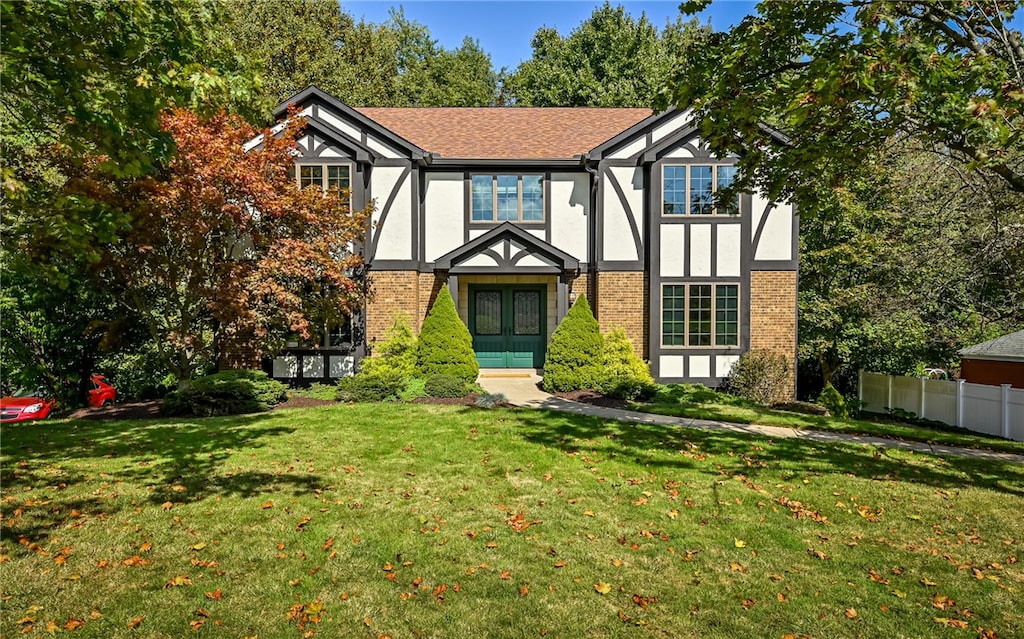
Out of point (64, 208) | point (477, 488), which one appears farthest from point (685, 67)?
point (64, 208)

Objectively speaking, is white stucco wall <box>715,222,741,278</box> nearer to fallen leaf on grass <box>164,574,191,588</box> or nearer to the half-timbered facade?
the half-timbered facade

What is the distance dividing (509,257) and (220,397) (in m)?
7.90

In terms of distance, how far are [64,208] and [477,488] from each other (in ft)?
20.4

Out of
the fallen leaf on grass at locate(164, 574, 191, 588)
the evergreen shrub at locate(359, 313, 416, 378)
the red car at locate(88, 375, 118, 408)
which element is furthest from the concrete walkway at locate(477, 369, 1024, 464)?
the red car at locate(88, 375, 118, 408)

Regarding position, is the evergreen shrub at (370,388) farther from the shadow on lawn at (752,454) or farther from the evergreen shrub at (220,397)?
the shadow on lawn at (752,454)

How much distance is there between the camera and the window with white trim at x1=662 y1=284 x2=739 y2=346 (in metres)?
15.9

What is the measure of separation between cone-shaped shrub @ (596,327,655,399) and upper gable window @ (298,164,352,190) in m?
8.29

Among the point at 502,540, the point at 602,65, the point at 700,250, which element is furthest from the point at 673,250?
the point at 602,65

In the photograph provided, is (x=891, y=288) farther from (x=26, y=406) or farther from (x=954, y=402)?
(x=26, y=406)

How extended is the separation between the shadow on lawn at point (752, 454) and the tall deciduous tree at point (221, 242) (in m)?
6.29

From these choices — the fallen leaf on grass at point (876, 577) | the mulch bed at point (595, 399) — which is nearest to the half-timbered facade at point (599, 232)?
the mulch bed at point (595, 399)

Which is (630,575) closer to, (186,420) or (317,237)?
(186,420)

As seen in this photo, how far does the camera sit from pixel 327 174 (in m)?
15.6

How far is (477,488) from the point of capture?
21.7ft
